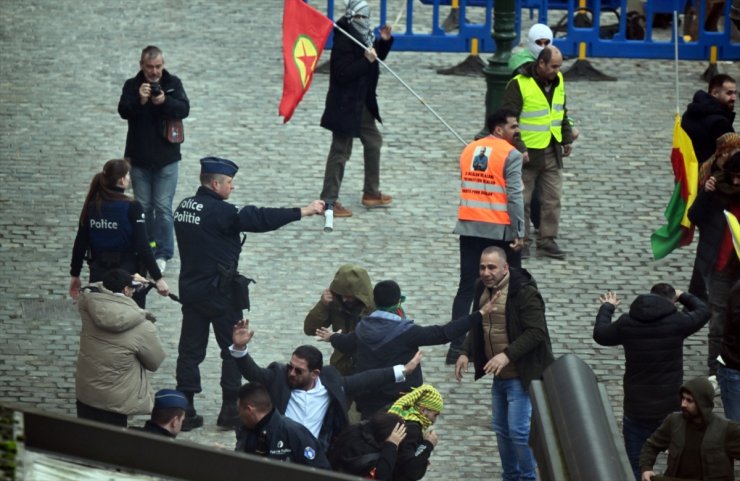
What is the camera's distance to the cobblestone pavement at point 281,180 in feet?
39.8

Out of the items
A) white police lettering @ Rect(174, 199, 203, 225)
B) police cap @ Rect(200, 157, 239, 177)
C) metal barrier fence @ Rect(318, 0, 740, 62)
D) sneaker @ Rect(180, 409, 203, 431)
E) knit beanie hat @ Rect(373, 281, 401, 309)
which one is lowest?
sneaker @ Rect(180, 409, 203, 431)

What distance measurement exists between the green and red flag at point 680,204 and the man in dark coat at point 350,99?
9.60 ft

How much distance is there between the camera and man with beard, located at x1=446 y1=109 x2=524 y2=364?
471 inches

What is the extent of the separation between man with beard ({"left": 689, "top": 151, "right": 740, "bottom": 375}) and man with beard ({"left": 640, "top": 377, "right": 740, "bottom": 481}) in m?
2.64

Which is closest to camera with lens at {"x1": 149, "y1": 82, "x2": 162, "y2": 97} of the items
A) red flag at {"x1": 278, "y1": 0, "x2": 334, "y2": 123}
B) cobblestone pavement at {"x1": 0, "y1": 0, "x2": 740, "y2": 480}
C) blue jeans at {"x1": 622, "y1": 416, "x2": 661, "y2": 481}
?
red flag at {"x1": 278, "y1": 0, "x2": 334, "y2": 123}

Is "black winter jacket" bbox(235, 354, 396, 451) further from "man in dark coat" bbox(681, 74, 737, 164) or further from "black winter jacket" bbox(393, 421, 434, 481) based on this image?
"man in dark coat" bbox(681, 74, 737, 164)

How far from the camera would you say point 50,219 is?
1454 cm

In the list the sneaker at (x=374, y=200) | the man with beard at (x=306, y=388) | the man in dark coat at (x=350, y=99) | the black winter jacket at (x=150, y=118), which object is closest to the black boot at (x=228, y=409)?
the man with beard at (x=306, y=388)

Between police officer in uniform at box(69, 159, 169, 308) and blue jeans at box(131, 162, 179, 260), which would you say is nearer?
police officer in uniform at box(69, 159, 169, 308)

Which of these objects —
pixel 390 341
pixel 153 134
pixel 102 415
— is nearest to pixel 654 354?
pixel 390 341

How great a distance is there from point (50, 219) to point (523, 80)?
4422 millimetres

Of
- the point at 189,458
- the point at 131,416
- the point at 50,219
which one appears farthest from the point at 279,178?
the point at 189,458

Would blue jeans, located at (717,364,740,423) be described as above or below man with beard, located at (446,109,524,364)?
below

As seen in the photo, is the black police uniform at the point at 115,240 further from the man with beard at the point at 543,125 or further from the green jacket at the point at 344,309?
the man with beard at the point at 543,125
